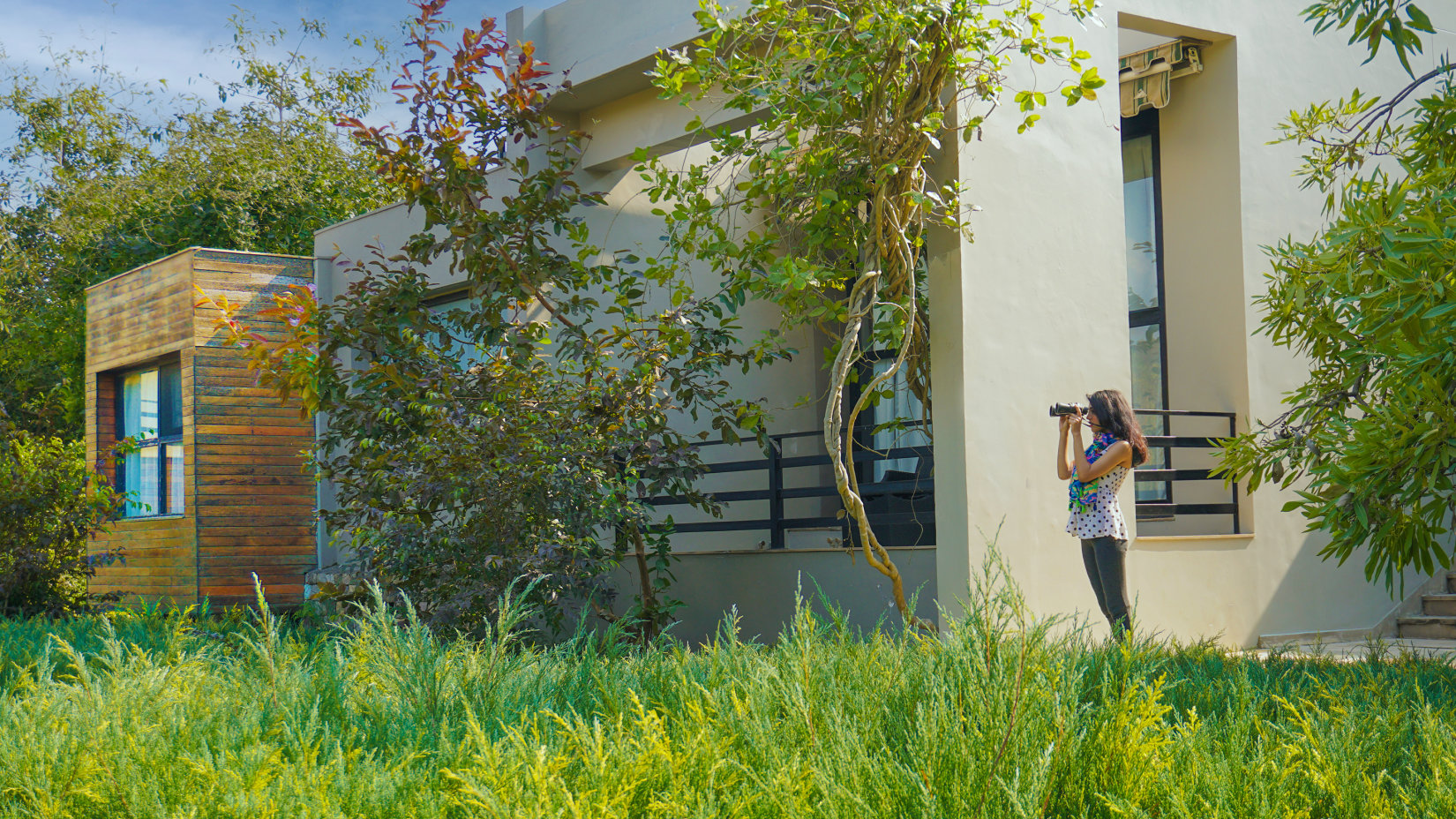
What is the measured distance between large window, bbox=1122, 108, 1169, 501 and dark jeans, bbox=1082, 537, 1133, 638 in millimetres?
2800

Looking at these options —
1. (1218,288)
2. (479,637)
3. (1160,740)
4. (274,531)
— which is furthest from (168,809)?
(274,531)

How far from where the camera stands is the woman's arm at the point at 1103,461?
17.7 ft

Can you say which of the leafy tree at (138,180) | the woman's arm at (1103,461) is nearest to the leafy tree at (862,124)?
the woman's arm at (1103,461)

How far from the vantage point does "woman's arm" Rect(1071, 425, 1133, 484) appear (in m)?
5.41

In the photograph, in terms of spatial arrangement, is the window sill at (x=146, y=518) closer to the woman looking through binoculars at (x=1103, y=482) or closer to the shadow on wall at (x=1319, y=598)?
the woman looking through binoculars at (x=1103, y=482)

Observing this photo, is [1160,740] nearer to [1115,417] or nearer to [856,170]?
[1115,417]

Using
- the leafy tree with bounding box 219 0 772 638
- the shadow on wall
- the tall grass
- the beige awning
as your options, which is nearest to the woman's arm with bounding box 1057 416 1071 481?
the leafy tree with bounding box 219 0 772 638

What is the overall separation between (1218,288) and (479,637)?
513 cm

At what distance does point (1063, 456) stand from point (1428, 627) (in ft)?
11.9

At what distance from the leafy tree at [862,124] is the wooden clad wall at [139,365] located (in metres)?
6.64

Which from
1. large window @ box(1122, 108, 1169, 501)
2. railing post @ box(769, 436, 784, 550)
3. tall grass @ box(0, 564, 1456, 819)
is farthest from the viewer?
large window @ box(1122, 108, 1169, 501)

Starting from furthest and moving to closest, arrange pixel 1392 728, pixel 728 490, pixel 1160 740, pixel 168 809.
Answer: pixel 728 490 → pixel 1392 728 → pixel 1160 740 → pixel 168 809

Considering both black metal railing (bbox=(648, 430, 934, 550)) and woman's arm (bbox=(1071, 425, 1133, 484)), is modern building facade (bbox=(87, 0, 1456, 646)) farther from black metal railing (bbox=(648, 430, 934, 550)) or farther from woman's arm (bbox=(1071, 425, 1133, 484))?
woman's arm (bbox=(1071, 425, 1133, 484))

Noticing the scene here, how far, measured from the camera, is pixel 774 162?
584 cm
